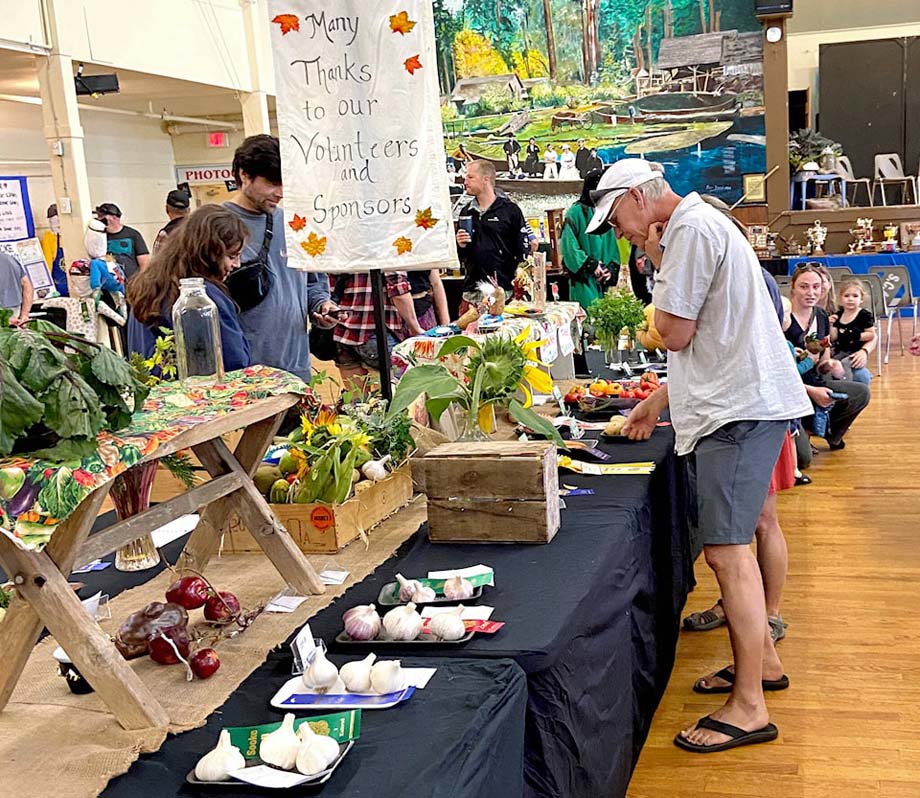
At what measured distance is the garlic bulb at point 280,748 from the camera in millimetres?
1282

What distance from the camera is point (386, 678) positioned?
1.48m

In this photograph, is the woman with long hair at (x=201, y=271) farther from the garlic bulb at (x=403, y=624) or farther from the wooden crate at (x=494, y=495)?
the garlic bulb at (x=403, y=624)

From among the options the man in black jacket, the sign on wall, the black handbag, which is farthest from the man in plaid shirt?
the sign on wall

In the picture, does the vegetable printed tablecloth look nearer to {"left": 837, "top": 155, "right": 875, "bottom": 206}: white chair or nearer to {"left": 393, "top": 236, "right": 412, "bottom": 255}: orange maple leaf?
{"left": 393, "top": 236, "right": 412, "bottom": 255}: orange maple leaf

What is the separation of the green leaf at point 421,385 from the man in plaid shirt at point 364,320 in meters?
1.93

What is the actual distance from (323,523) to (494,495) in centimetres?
36

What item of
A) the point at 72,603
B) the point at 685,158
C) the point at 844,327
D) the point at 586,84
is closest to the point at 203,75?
the point at 586,84

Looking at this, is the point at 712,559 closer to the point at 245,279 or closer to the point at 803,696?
the point at 803,696

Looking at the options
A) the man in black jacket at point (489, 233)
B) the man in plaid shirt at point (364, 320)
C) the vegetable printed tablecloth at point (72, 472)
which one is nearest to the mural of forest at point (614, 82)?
the man in black jacket at point (489, 233)

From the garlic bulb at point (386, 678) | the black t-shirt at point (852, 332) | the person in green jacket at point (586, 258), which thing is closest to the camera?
the garlic bulb at point (386, 678)

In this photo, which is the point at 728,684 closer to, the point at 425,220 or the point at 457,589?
the point at 457,589

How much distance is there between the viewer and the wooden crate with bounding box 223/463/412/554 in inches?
85.5

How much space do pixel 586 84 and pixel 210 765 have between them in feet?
40.9

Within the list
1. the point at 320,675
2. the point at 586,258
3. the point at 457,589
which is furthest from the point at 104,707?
the point at 586,258
